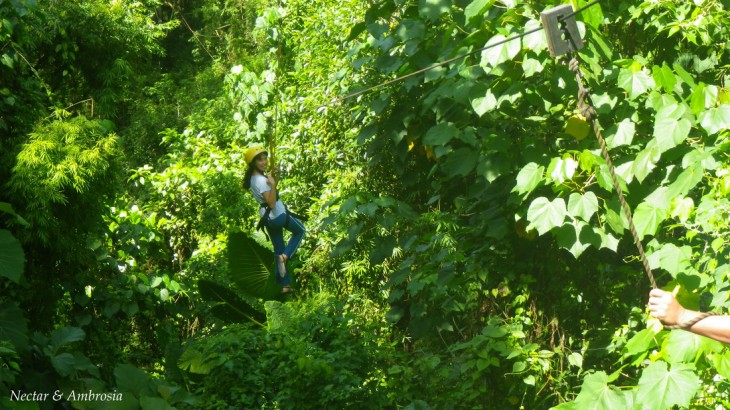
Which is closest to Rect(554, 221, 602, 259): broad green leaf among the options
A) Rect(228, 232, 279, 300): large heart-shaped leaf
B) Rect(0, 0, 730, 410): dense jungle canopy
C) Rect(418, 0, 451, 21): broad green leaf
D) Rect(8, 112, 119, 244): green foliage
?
Rect(0, 0, 730, 410): dense jungle canopy

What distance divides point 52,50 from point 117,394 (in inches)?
87.5

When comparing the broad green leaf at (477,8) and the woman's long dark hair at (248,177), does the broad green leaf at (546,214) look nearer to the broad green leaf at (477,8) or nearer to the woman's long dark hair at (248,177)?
the broad green leaf at (477,8)

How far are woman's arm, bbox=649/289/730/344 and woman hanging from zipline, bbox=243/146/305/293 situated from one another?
2.16 m

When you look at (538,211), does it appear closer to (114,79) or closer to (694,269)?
(694,269)

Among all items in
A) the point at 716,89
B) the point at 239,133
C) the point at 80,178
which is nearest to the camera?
the point at 716,89

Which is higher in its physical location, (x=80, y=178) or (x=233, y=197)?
(x=80, y=178)

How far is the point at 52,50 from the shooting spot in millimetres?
4746

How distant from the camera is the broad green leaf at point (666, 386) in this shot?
2799 millimetres

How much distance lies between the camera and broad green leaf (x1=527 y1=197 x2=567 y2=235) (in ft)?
10.7

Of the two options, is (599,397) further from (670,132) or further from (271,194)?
(271,194)

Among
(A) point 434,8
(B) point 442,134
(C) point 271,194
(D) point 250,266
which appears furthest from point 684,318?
(D) point 250,266

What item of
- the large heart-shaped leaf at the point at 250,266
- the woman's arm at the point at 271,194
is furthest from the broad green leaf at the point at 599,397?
the large heart-shaped leaf at the point at 250,266

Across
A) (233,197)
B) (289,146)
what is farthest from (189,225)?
(289,146)

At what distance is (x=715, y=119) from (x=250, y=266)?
2972 millimetres
